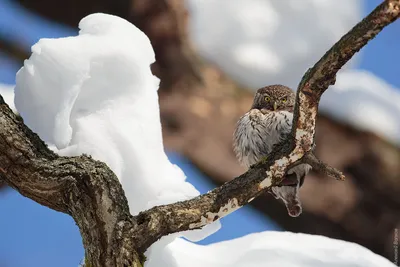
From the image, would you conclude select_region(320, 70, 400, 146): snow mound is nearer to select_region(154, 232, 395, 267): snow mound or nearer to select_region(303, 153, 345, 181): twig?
select_region(154, 232, 395, 267): snow mound

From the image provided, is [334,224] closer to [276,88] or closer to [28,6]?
[276,88]

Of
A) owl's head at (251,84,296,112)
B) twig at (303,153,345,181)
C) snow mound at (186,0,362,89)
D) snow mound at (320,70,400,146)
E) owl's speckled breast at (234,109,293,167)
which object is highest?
snow mound at (186,0,362,89)

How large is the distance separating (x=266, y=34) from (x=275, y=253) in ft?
5.17

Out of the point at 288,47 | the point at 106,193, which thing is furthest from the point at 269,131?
the point at 288,47

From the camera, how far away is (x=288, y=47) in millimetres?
2646

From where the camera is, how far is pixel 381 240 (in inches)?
88.0

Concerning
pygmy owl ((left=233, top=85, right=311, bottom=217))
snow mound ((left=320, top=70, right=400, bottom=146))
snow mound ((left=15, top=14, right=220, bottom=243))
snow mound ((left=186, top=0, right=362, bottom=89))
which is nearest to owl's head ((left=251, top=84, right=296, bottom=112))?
pygmy owl ((left=233, top=85, right=311, bottom=217))

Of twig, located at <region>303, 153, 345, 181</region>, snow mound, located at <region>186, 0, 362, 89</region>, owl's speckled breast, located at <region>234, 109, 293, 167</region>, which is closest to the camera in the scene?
twig, located at <region>303, 153, 345, 181</region>

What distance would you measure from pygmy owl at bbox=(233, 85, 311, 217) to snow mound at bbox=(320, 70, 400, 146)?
99cm

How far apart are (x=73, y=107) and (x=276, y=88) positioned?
412 mm

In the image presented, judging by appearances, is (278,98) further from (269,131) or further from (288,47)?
(288,47)

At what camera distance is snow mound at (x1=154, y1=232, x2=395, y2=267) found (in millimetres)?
1265

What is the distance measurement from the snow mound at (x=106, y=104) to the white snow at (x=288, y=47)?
4.25 feet

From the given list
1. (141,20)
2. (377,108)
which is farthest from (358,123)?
(141,20)
